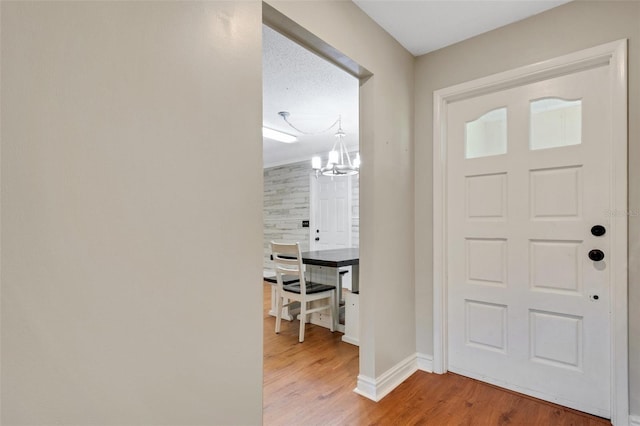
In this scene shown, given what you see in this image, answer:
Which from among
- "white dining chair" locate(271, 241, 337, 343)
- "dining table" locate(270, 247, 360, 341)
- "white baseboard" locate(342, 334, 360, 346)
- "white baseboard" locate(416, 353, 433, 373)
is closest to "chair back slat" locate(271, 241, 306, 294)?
"white dining chair" locate(271, 241, 337, 343)

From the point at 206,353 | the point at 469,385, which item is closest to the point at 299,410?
the point at 206,353

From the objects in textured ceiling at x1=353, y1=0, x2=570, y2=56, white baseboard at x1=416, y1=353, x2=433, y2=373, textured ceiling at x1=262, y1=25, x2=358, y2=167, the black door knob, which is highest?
textured ceiling at x1=353, y1=0, x2=570, y2=56

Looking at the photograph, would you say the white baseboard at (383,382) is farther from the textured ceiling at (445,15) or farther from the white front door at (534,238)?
the textured ceiling at (445,15)

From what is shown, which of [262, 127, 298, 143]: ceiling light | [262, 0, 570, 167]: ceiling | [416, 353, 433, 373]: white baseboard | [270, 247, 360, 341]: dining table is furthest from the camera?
[262, 127, 298, 143]: ceiling light

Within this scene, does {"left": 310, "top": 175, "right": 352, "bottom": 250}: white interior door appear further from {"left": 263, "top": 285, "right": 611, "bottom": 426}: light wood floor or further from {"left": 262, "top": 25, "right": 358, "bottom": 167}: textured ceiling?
{"left": 263, "top": 285, "right": 611, "bottom": 426}: light wood floor

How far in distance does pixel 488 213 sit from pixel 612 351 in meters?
0.97

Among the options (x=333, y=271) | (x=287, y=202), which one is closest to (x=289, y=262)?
(x=333, y=271)

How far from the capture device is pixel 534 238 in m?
1.99

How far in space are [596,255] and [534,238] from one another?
0.99 ft

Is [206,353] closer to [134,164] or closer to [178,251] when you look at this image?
[178,251]

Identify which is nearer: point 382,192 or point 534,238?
point 534,238

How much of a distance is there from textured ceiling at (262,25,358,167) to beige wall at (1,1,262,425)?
1.06 meters

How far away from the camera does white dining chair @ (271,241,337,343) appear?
2.99 m

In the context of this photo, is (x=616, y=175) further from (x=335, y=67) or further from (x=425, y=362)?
(x=335, y=67)
